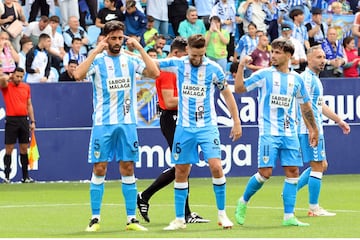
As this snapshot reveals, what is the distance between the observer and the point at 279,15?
1088 inches

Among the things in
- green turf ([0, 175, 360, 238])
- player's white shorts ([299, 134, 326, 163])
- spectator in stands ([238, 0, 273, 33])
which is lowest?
green turf ([0, 175, 360, 238])

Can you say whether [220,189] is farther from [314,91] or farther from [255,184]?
[314,91]

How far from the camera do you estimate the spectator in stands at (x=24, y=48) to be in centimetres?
2318

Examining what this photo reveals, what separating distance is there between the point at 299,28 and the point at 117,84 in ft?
47.0

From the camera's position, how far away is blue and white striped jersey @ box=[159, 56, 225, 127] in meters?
13.0

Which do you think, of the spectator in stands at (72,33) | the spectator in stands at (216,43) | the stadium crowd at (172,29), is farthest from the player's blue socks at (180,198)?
the spectator in stands at (216,43)

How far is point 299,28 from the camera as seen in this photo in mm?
26750

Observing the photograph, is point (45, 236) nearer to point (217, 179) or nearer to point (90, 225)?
point (90, 225)

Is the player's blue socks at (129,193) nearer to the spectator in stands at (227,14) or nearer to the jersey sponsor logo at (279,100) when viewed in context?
the jersey sponsor logo at (279,100)

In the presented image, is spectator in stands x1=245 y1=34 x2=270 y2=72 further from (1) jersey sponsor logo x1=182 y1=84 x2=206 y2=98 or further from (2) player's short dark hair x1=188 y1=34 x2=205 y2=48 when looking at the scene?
(2) player's short dark hair x1=188 y1=34 x2=205 y2=48

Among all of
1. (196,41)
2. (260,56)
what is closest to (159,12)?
(260,56)

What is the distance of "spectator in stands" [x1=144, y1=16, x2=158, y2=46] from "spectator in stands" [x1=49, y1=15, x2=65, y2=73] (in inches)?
78.7

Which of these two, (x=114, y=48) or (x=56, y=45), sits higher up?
(x=114, y=48)

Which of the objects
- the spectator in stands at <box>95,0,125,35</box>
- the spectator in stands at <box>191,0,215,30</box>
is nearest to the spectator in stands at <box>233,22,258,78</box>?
the spectator in stands at <box>191,0,215,30</box>
